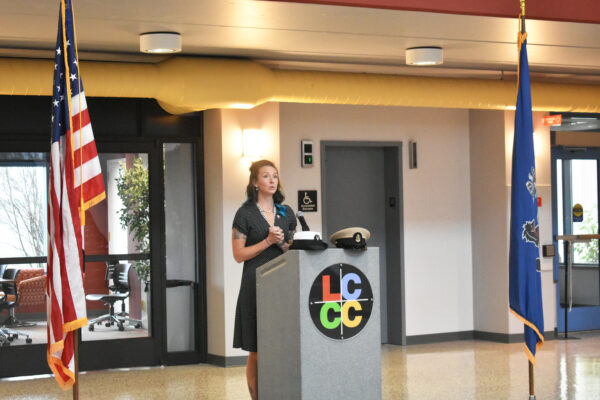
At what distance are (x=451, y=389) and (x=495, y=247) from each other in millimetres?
2872

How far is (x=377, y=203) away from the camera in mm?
9750

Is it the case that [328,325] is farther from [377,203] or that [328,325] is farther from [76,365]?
[377,203]

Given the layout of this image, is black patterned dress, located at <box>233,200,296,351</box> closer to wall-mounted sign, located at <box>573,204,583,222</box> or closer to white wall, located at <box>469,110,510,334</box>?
white wall, located at <box>469,110,510,334</box>

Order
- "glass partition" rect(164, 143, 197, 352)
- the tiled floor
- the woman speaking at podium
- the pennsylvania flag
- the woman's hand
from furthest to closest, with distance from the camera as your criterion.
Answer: "glass partition" rect(164, 143, 197, 352) → the tiled floor → the woman speaking at podium → the woman's hand → the pennsylvania flag

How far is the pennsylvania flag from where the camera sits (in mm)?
4863

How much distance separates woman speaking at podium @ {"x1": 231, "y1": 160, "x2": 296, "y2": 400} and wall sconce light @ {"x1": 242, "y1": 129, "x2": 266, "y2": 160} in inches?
116

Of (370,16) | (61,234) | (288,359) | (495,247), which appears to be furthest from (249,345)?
(495,247)

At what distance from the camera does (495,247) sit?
966cm

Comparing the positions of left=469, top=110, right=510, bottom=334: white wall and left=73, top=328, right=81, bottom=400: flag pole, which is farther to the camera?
left=469, top=110, right=510, bottom=334: white wall

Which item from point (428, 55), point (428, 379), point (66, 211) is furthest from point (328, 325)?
point (428, 55)

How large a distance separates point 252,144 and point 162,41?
1.93 m

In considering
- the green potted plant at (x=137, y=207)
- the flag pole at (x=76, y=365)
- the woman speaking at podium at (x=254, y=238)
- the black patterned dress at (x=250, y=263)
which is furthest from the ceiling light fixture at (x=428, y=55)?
the flag pole at (x=76, y=365)

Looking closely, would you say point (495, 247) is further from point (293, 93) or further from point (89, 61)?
point (89, 61)

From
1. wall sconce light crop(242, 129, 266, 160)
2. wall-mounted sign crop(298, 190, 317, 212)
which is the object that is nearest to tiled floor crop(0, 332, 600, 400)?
wall-mounted sign crop(298, 190, 317, 212)
